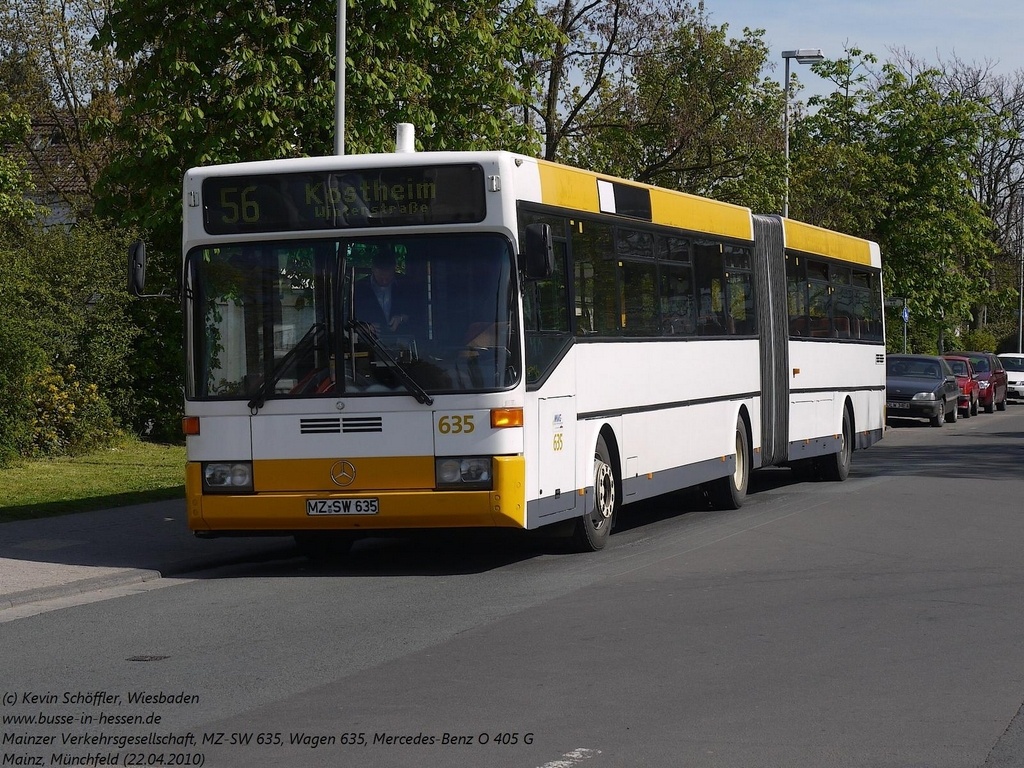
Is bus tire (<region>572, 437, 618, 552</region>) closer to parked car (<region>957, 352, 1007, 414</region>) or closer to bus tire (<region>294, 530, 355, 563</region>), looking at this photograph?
bus tire (<region>294, 530, 355, 563</region>)

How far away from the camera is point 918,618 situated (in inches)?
369

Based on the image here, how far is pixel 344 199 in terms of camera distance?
11.8 meters

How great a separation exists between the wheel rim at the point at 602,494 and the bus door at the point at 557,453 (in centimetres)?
60

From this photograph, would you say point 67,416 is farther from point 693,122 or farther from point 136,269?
point 693,122

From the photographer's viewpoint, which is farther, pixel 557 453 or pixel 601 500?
pixel 601 500

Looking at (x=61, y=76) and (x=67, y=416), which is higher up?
(x=61, y=76)

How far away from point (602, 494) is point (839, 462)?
8.31 metres

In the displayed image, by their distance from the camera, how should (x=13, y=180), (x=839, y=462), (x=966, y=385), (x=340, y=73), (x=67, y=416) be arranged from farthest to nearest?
(x=966, y=385) → (x=13, y=180) → (x=67, y=416) → (x=340, y=73) → (x=839, y=462)

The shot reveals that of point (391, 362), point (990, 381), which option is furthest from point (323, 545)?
point (990, 381)

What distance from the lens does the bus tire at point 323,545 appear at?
12.9 m

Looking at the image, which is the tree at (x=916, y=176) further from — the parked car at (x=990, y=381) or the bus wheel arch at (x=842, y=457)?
the bus wheel arch at (x=842, y=457)

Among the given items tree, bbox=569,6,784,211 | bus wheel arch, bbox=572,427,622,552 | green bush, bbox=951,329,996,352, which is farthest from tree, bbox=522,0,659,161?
green bush, bbox=951,329,996,352

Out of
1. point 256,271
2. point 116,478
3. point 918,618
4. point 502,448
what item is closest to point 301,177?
point 256,271

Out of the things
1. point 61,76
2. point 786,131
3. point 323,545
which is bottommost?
point 323,545
